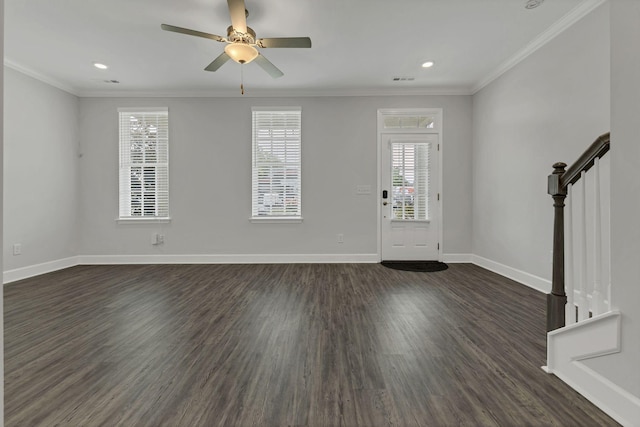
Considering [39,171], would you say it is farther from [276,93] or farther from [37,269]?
[276,93]

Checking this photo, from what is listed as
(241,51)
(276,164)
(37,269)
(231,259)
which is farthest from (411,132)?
(37,269)

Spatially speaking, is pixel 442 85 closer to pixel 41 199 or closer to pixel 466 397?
pixel 466 397

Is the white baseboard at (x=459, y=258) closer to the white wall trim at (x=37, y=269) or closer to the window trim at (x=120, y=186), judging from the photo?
the window trim at (x=120, y=186)

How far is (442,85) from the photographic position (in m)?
4.46

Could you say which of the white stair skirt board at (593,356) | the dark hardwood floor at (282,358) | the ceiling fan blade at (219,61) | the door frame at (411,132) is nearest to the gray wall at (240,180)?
the door frame at (411,132)

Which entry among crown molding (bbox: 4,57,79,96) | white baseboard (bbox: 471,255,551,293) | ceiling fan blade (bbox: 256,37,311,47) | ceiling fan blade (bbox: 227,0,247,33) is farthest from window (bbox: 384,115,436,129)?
crown molding (bbox: 4,57,79,96)

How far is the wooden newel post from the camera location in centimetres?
182

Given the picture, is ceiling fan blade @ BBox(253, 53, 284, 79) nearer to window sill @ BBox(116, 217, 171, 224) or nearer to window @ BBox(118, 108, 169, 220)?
window @ BBox(118, 108, 169, 220)

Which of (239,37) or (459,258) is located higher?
(239,37)

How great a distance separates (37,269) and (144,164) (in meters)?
2.07

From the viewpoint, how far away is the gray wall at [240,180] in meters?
4.66

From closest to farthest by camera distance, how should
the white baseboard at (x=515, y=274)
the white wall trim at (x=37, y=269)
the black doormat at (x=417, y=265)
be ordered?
1. the white baseboard at (x=515, y=274)
2. the white wall trim at (x=37, y=269)
3. the black doormat at (x=417, y=265)

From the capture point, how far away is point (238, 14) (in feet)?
7.86

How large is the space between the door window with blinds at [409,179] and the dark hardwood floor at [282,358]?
1685 mm
